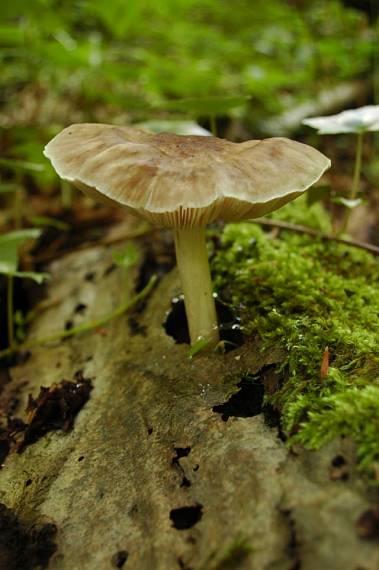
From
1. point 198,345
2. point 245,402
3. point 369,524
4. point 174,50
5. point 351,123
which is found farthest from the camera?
point 174,50

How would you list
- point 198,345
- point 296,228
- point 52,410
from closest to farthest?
point 198,345 → point 52,410 → point 296,228

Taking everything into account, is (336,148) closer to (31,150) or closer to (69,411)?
(31,150)

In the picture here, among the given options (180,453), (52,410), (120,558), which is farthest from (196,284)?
(120,558)

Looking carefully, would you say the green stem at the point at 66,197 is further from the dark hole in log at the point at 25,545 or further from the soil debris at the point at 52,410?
the dark hole in log at the point at 25,545

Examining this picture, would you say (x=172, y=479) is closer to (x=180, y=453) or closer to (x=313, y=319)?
(x=180, y=453)

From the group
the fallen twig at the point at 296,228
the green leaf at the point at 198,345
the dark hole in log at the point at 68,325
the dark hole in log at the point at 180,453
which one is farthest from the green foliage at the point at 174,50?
the dark hole in log at the point at 180,453

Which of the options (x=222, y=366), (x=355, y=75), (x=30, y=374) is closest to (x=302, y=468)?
(x=222, y=366)
